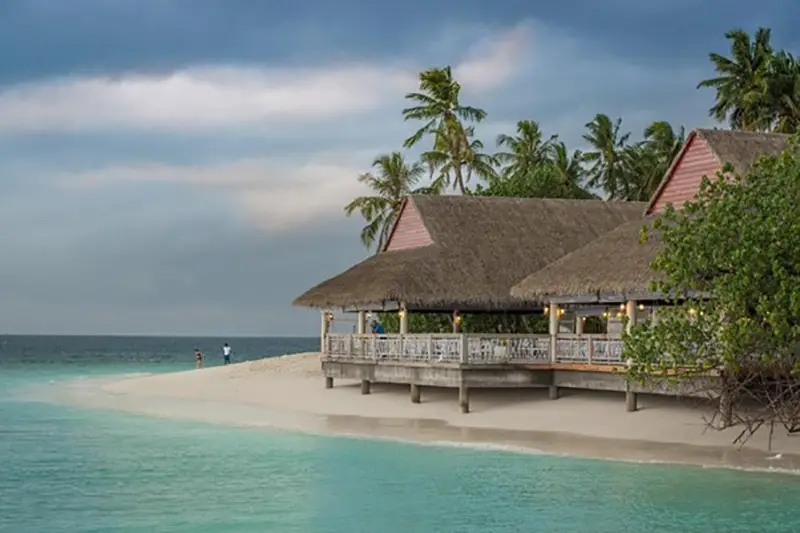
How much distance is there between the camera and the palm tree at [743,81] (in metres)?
38.4

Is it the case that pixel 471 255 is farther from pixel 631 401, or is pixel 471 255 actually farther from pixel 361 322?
pixel 631 401

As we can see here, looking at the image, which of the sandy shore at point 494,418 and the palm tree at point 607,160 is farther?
the palm tree at point 607,160

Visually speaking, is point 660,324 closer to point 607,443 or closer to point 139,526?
point 607,443

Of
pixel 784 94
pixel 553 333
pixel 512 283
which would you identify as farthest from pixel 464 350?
pixel 784 94

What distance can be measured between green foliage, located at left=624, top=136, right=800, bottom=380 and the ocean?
1830 millimetres

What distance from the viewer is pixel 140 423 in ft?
88.0

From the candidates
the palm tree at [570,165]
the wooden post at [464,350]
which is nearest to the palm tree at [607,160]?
the palm tree at [570,165]

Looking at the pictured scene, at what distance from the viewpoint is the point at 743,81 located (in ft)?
130

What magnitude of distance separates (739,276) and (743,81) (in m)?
25.9

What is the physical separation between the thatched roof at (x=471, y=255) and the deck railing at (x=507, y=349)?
5.20ft

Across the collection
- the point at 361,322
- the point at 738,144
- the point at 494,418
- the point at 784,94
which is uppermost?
the point at 784,94

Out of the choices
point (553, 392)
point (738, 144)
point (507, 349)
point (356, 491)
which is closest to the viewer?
point (356, 491)

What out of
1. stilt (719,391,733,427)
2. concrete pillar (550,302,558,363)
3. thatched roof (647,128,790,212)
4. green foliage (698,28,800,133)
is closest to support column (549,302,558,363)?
concrete pillar (550,302,558,363)

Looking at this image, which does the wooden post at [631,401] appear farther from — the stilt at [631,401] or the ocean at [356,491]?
the ocean at [356,491]
